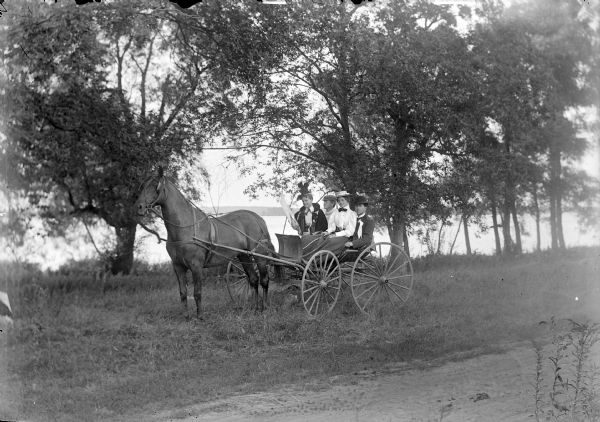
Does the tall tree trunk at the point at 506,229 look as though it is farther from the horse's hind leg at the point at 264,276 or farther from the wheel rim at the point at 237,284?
the wheel rim at the point at 237,284

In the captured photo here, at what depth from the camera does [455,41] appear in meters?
11.6

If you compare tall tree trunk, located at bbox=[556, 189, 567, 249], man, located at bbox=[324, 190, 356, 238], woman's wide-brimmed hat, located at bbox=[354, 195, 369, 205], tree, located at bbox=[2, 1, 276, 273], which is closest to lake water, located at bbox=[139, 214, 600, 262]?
tall tree trunk, located at bbox=[556, 189, 567, 249]

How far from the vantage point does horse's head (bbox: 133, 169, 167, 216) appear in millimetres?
9164

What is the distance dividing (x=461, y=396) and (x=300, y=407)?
151 centimetres

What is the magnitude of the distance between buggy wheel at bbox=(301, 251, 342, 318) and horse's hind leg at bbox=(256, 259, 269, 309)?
667 millimetres

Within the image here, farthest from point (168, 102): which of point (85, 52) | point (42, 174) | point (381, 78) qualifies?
point (381, 78)

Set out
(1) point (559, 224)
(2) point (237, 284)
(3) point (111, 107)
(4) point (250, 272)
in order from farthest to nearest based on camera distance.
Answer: (1) point (559, 224), (2) point (237, 284), (4) point (250, 272), (3) point (111, 107)

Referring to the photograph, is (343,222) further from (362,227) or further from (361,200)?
(361,200)

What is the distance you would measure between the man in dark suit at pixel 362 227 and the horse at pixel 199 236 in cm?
125

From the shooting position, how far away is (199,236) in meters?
9.88

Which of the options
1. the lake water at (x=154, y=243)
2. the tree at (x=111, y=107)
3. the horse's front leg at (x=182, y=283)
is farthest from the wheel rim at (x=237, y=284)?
the tree at (x=111, y=107)

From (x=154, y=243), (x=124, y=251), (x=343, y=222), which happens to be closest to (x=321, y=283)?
(x=343, y=222)

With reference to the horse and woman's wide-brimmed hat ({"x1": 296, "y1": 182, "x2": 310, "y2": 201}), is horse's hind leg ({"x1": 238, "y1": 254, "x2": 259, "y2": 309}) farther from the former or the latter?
woman's wide-brimmed hat ({"x1": 296, "y1": 182, "x2": 310, "y2": 201})

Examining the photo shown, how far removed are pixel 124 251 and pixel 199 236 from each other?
1410 mm
